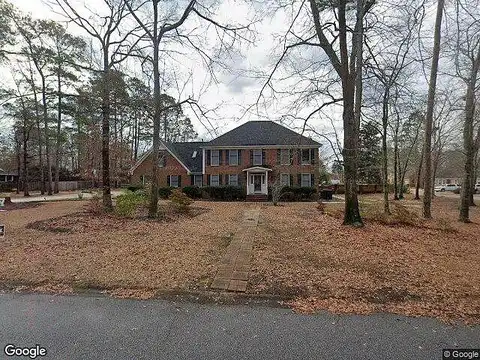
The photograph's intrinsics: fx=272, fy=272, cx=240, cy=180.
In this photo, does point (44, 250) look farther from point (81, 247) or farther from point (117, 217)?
point (117, 217)

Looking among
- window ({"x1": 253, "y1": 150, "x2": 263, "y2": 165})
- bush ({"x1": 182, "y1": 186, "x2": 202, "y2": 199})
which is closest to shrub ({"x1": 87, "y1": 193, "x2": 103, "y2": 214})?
bush ({"x1": 182, "y1": 186, "x2": 202, "y2": 199})

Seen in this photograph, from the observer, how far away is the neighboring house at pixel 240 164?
81.2 feet

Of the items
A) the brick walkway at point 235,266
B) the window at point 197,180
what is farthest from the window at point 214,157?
the brick walkway at point 235,266

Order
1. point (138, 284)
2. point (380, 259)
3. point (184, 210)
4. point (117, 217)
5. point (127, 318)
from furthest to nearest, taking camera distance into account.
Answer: point (184, 210) < point (117, 217) < point (380, 259) < point (138, 284) < point (127, 318)

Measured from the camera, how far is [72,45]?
22766 mm

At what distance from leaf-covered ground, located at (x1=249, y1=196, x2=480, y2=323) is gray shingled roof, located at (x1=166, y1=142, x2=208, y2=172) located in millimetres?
20354

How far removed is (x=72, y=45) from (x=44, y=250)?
23.3 m

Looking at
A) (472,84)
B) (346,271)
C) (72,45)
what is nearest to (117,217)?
(346,271)

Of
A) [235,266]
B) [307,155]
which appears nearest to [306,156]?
[307,155]

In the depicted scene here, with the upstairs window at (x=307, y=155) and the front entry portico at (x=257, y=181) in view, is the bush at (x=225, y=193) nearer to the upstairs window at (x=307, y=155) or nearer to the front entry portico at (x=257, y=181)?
the front entry portico at (x=257, y=181)

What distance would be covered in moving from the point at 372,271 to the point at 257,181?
20.8 metres

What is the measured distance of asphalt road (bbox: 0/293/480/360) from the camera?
2.56 m

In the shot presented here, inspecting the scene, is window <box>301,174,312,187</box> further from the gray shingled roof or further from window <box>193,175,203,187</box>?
the gray shingled roof

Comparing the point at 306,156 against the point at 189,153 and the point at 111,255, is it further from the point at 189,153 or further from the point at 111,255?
the point at 111,255
